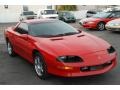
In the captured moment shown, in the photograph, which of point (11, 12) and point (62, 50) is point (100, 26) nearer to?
point (62, 50)

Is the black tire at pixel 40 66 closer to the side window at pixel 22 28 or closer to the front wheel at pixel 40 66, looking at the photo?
the front wheel at pixel 40 66

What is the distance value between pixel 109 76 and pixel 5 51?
508cm

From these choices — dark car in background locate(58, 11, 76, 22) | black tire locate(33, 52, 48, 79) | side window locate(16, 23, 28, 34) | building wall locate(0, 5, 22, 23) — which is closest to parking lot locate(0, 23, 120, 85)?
black tire locate(33, 52, 48, 79)

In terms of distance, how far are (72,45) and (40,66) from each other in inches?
37.6

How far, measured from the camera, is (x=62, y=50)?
6609mm

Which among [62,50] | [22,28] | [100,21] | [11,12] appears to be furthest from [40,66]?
[11,12]

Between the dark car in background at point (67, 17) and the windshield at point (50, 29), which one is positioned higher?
the windshield at point (50, 29)

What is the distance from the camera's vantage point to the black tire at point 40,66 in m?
6.85

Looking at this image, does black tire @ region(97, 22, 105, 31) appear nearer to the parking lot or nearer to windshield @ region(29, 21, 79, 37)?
windshield @ region(29, 21, 79, 37)

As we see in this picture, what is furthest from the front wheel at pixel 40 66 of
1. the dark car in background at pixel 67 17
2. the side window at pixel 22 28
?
the dark car in background at pixel 67 17

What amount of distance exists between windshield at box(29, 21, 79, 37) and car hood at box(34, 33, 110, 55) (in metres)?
0.36

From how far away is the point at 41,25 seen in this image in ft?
27.1

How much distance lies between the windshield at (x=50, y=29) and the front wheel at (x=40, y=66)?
79cm
